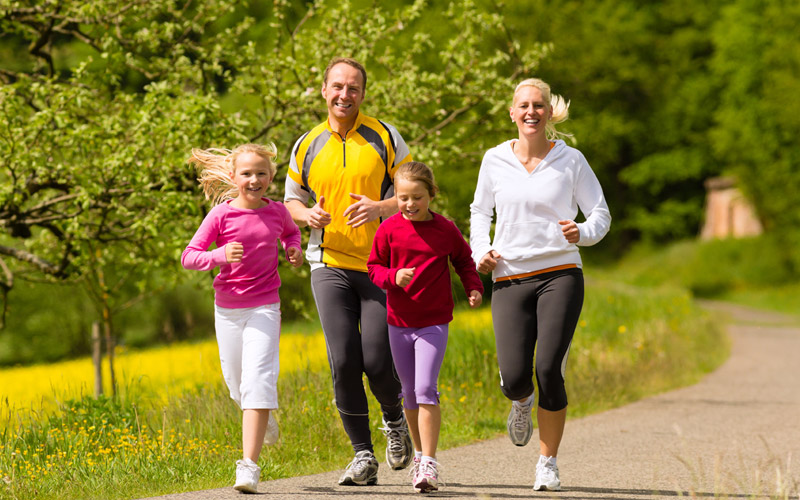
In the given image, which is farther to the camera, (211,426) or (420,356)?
(211,426)

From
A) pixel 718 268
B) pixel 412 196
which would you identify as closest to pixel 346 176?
pixel 412 196

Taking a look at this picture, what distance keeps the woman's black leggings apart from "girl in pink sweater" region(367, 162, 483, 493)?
196 millimetres

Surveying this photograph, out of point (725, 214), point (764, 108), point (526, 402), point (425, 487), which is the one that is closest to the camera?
point (425, 487)

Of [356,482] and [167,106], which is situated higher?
[167,106]

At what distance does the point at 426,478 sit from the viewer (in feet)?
16.2

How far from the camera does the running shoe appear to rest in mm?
4953

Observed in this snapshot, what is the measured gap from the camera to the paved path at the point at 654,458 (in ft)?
16.6

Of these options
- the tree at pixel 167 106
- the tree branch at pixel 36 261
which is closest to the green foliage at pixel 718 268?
the tree at pixel 167 106

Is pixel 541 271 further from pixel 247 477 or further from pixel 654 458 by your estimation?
pixel 654 458

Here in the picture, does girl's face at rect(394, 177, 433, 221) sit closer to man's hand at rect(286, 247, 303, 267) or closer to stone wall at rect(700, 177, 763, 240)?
man's hand at rect(286, 247, 303, 267)

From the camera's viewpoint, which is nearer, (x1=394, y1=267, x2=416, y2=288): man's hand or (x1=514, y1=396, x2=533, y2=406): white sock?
(x1=394, y1=267, x2=416, y2=288): man's hand

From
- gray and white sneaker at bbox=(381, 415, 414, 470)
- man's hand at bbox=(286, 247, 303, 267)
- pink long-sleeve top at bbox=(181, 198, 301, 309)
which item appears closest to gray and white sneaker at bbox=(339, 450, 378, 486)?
gray and white sneaker at bbox=(381, 415, 414, 470)

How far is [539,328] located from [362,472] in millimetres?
1162

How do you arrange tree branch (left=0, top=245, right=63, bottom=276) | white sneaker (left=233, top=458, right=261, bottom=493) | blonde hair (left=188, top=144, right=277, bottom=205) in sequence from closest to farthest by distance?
white sneaker (left=233, top=458, right=261, bottom=493) → blonde hair (left=188, top=144, right=277, bottom=205) → tree branch (left=0, top=245, right=63, bottom=276)
